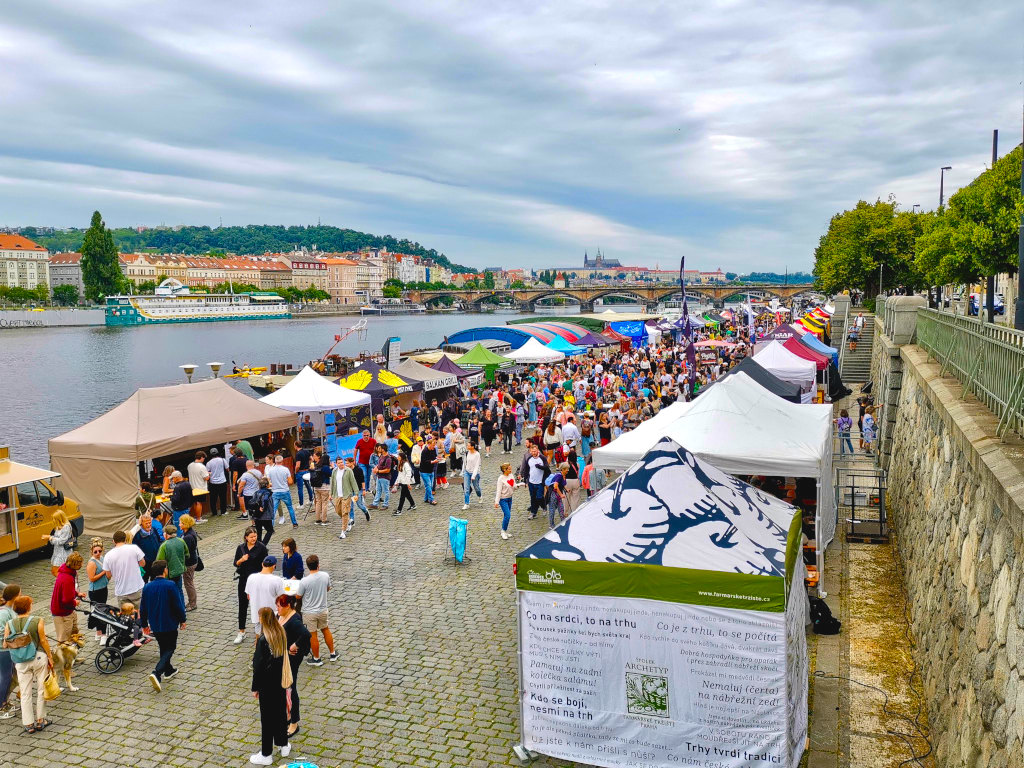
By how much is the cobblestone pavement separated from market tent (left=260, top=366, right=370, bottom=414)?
686 centimetres

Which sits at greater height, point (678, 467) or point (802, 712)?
point (678, 467)

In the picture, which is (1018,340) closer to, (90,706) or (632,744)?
(632,744)

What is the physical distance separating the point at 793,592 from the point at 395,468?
10.8 metres

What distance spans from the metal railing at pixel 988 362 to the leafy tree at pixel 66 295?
196 m

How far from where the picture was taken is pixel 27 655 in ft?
22.7

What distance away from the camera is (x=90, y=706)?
7.40 meters

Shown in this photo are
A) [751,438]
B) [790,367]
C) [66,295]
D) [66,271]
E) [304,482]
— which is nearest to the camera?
[751,438]

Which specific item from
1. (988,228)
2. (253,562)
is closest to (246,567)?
(253,562)

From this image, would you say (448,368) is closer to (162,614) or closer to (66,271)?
(162,614)

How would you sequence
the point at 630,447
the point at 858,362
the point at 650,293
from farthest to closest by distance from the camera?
the point at 650,293, the point at 858,362, the point at 630,447

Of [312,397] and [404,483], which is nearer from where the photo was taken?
[404,483]

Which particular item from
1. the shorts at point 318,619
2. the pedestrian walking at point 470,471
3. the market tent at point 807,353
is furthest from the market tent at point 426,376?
the shorts at point 318,619

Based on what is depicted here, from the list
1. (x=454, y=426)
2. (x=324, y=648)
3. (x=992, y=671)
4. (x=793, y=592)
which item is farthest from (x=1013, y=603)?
(x=454, y=426)

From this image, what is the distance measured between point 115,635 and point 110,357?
288ft
